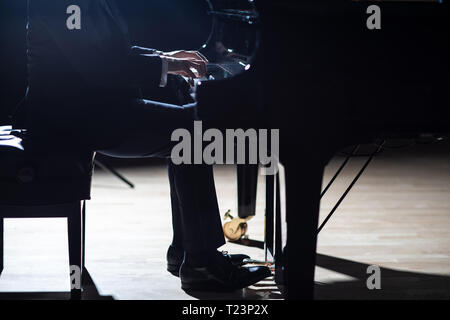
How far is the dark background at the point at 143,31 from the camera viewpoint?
294cm

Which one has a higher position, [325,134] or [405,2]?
[405,2]

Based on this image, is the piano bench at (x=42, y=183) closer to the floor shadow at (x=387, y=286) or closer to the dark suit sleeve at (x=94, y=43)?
the dark suit sleeve at (x=94, y=43)

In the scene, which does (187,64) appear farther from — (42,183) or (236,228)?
(236,228)

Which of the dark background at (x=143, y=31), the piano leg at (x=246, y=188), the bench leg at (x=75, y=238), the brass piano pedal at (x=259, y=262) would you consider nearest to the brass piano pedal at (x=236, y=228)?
the piano leg at (x=246, y=188)

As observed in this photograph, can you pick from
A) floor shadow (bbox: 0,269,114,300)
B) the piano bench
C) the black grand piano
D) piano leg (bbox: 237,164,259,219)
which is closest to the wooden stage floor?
floor shadow (bbox: 0,269,114,300)

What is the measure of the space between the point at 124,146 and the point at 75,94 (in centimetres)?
23

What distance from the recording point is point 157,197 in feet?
13.8

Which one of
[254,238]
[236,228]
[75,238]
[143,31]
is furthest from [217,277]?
[143,31]

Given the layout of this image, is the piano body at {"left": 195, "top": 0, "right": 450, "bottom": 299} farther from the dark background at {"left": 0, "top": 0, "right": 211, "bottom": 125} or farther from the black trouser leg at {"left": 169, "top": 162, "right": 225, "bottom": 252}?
the dark background at {"left": 0, "top": 0, "right": 211, "bottom": 125}

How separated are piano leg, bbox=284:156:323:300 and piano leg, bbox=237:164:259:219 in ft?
4.08

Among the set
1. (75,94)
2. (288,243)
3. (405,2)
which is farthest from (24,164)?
(405,2)

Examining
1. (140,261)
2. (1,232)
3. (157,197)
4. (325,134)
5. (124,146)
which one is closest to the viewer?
(325,134)

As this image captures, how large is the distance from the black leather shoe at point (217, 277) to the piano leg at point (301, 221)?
0.51m
